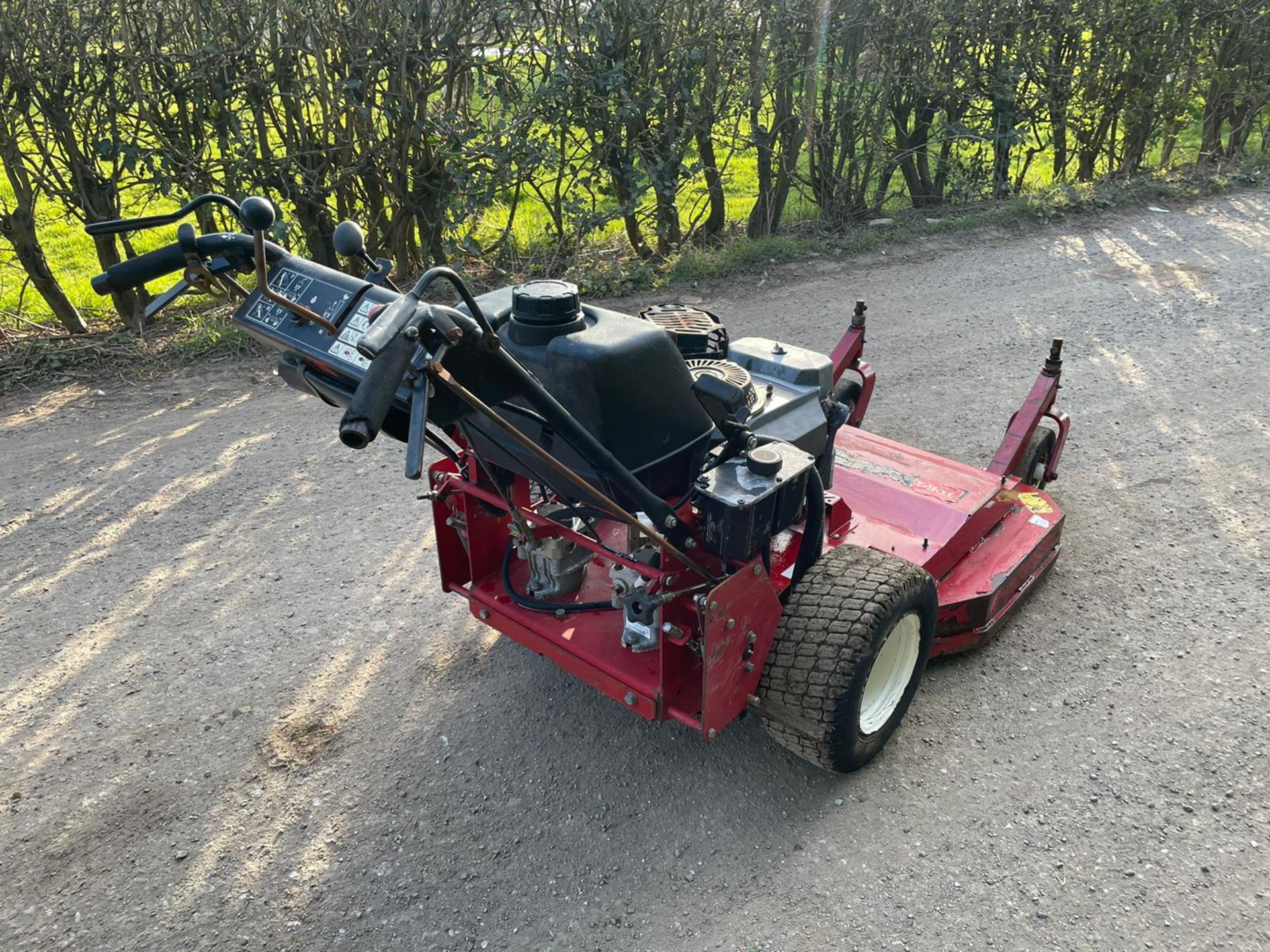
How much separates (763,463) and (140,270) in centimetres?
152

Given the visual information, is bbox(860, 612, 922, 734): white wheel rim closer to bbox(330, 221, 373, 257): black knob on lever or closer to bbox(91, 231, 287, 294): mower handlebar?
bbox(330, 221, 373, 257): black knob on lever

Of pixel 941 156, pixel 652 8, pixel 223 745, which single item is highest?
pixel 652 8

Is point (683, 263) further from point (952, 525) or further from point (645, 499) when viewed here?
point (645, 499)

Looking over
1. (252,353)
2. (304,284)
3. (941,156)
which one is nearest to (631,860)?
(304,284)

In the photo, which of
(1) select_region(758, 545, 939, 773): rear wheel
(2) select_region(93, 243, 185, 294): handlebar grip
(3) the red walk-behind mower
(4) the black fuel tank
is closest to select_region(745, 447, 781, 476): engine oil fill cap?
(3) the red walk-behind mower

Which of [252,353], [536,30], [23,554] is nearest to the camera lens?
[23,554]

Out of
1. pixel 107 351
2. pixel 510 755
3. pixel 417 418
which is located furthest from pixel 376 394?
pixel 107 351

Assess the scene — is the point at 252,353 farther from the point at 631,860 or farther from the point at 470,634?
the point at 631,860

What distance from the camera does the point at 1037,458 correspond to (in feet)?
14.4

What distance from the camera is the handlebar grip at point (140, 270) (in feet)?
6.74

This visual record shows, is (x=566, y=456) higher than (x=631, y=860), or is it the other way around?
(x=566, y=456)

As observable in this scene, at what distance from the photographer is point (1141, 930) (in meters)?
2.54

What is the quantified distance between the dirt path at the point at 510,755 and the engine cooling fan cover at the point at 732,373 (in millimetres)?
1146

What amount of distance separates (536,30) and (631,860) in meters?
5.68
